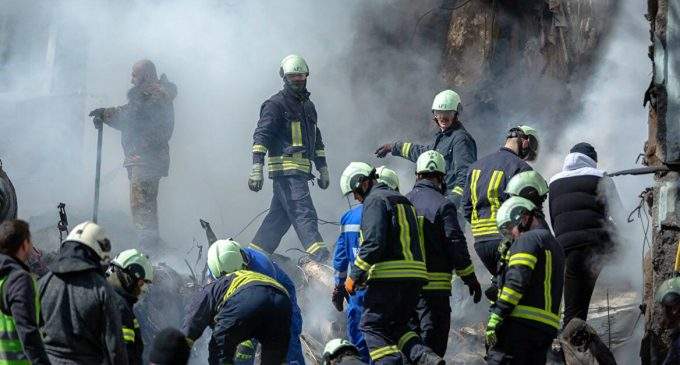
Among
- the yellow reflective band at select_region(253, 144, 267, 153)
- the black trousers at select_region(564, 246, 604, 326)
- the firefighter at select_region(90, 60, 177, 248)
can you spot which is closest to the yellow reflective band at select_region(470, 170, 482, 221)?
the black trousers at select_region(564, 246, 604, 326)

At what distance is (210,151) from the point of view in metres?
17.4

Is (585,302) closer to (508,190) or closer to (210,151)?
(508,190)

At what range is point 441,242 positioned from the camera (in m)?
10.7

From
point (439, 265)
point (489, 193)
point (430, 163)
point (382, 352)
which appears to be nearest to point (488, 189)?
point (489, 193)

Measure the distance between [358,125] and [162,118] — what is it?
9.41 ft

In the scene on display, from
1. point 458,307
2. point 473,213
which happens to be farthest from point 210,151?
point 473,213

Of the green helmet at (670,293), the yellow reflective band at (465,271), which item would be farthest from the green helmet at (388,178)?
the green helmet at (670,293)

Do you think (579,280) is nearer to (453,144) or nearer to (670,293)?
(670,293)

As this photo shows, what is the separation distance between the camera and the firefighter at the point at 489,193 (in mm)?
10969

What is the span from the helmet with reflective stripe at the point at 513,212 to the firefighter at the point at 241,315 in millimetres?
1840

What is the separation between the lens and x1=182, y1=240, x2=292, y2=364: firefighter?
10.2 m

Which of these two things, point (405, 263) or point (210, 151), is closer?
point (405, 263)

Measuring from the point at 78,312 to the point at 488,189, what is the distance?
3.90 meters

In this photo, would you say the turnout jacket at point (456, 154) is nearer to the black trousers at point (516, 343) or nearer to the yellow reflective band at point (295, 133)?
the yellow reflective band at point (295, 133)
